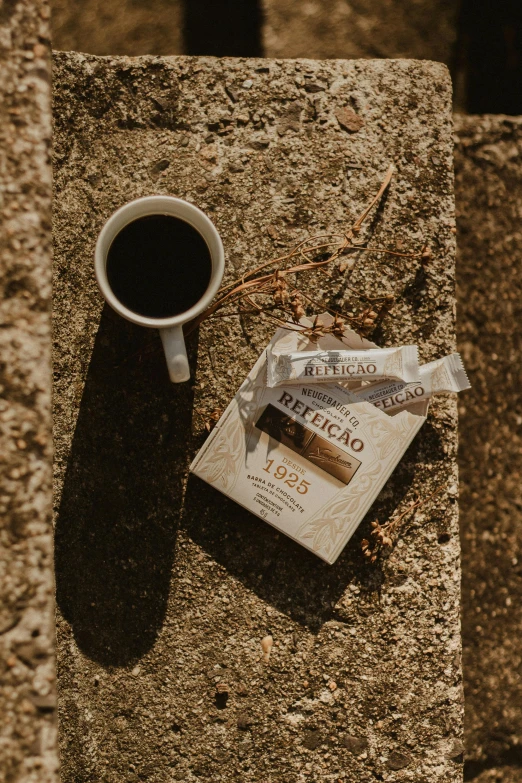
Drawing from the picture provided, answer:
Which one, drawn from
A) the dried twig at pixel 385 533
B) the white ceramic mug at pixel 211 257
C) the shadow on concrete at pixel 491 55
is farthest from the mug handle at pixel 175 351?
the shadow on concrete at pixel 491 55

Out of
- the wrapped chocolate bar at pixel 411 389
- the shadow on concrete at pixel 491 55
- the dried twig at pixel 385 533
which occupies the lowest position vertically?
the dried twig at pixel 385 533

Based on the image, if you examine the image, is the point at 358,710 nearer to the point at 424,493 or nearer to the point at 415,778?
the point at 415,778

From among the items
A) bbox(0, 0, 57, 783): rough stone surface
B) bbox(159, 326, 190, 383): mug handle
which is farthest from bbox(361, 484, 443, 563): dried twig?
bbox(0, 0, 57, 783): rough stone surface

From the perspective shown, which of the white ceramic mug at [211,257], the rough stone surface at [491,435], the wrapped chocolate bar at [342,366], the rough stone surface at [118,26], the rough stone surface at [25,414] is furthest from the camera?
the rough stone surface at [118,26]

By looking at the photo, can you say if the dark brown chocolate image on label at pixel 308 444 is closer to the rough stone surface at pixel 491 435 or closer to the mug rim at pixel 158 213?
the mug rim at pixel 158 213

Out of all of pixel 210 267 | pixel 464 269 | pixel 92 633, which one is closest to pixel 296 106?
pixel 210 267

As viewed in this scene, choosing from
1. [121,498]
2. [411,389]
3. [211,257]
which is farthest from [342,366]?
[121,498]
